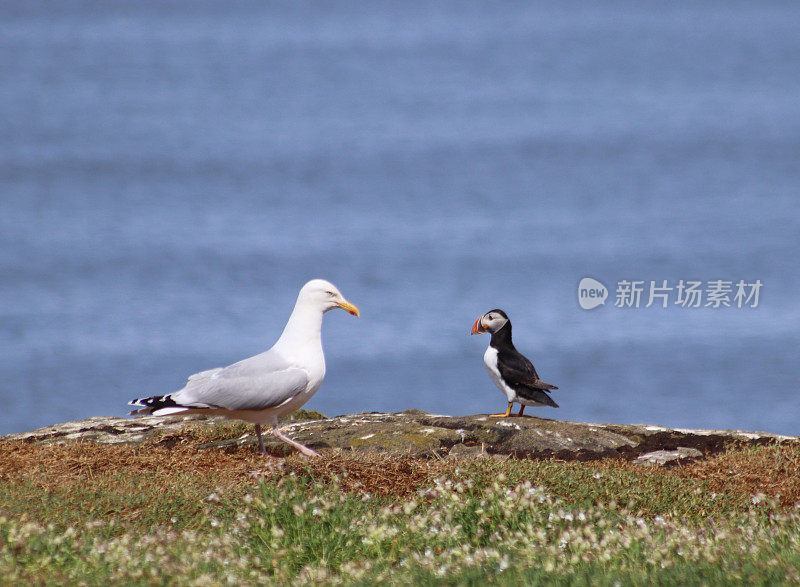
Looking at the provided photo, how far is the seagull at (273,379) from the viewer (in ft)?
33.9

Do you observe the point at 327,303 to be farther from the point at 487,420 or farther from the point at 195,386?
the point at 487,420

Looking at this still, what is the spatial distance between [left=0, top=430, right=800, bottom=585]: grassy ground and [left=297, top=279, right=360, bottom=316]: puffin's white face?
2.00 meters

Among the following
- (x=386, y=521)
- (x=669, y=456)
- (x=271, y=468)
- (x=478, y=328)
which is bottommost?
(x=386, y=521)

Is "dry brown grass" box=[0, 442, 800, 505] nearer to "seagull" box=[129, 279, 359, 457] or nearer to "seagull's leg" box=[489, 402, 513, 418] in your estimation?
"seagull" box=[129, 279, 359, 457]

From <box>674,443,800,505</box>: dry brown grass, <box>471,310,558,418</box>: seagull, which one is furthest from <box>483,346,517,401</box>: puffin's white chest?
<box>674,443,800,505</box>: dry brown grass

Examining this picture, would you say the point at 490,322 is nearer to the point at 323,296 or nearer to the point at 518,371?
the point at 518,371

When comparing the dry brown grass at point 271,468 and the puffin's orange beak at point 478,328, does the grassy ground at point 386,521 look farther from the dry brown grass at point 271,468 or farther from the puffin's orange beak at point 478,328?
Result: the puffin's orange beak at point 478,328

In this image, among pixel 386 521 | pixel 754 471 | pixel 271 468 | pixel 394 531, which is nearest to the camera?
pixel 394 531

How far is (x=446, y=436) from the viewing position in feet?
38.7

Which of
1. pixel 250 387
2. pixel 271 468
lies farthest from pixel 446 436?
pixel 271 468

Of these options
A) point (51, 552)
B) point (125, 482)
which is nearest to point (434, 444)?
point (125, 482)

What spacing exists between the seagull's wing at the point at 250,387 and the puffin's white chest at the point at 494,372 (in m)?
4.92

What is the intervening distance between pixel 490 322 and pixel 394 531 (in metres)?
9.49

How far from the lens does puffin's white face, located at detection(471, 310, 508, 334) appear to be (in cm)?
1564
